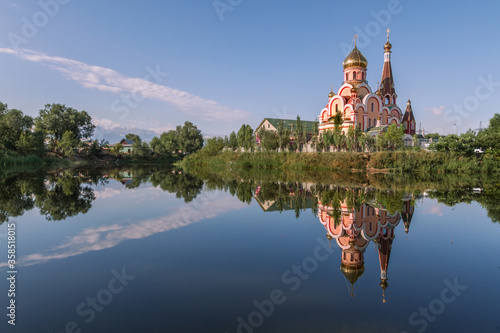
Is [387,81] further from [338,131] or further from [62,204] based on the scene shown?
[62,204]

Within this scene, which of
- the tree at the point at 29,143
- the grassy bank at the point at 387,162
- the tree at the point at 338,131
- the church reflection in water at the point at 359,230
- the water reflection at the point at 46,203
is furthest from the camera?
the tree at the point at 29,143

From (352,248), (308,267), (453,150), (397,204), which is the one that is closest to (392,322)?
(308,267)

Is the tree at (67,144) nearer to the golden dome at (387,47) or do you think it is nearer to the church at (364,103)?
the church at (364,103)

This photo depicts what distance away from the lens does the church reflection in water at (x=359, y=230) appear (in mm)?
5620

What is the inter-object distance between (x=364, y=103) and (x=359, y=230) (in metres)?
33.7

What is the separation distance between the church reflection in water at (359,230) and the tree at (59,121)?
57.1m

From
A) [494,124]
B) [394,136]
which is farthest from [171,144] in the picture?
[494,124]

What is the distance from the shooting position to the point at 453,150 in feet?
97.2

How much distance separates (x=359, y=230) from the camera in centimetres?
803

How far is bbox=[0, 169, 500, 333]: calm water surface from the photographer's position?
3807mm

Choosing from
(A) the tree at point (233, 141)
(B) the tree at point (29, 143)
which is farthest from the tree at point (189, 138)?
(B) the tree at point (29, 143)

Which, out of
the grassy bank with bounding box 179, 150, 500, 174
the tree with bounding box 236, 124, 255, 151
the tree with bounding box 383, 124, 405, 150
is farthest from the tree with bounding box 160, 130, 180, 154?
the tree with bounding box 383, 124, 405, 150

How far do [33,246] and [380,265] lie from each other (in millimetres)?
7438

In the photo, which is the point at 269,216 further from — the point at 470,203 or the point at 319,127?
the point at 319,127
